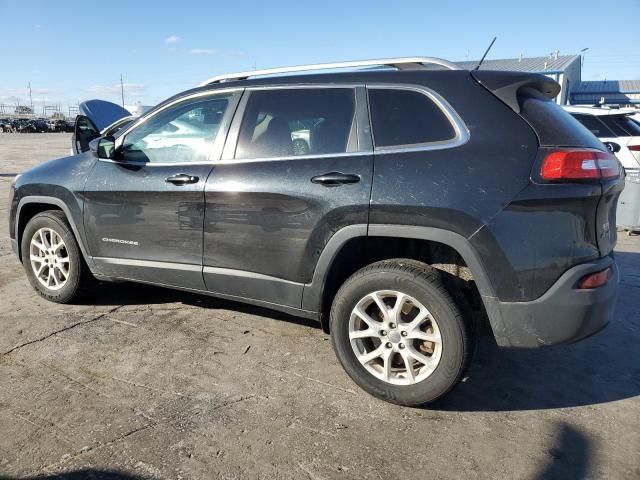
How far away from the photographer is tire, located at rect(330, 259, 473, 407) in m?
2.79

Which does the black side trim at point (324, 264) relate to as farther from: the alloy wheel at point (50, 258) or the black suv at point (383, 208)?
the alloy wheel at point (50, 258)

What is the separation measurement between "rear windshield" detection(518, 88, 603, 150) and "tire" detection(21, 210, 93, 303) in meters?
3.53

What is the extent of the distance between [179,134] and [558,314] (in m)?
2.82

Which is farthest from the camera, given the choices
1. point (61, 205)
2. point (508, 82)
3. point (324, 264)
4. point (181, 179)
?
point (61, 205)

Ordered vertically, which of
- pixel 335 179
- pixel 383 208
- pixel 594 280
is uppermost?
pixel 335 179

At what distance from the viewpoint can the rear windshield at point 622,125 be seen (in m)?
8.69

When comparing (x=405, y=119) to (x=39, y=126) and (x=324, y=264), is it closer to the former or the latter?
(x=324, y=264)

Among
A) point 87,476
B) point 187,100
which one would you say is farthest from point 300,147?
point 87,476

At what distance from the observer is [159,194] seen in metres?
3.70

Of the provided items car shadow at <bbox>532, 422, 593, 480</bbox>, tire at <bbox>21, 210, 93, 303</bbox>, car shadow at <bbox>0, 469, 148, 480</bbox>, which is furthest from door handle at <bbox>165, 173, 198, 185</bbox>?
car shadow at <bbox>532, 422, 593, 480</bbox>

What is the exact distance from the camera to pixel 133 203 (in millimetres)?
3834

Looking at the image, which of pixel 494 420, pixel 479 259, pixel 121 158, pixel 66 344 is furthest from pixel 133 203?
pixel 494 420

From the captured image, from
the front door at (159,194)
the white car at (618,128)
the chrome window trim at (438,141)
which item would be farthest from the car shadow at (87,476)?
the white car at (618,128)

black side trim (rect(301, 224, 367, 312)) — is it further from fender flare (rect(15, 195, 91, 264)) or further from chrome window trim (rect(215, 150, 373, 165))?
fender flare (rect(15, 195, 91, 264))
